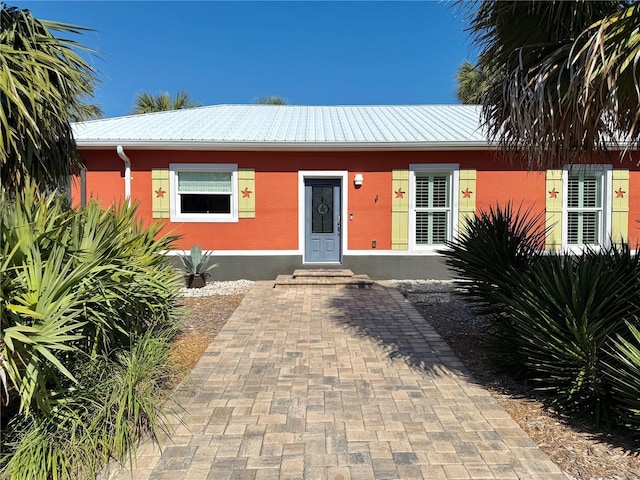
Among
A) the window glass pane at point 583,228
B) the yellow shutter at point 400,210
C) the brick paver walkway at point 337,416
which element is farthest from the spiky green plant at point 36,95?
the window glass pane at point 583,228

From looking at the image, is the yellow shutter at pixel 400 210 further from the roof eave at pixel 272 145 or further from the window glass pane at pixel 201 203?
the window glass pane at pixel 201 203

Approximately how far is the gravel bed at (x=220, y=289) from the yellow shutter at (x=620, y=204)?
902 cm

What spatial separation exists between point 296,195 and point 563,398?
745cm

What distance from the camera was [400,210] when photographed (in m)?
9.99

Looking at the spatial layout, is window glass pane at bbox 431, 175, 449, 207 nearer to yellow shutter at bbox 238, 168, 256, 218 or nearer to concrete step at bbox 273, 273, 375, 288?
concrete step at bbox 273, 273, 375, 288

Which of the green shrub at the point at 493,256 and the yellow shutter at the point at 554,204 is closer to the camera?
the green shrub at the point at 493,256

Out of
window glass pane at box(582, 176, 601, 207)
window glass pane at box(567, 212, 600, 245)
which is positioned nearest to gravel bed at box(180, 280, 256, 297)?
window glass pane at box(567, 212, 600, 245)

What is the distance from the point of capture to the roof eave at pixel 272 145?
9.35 meters

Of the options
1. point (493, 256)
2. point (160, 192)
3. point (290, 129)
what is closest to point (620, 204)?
point (493, 256)

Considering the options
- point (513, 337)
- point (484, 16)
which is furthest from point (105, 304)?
point (484, 16)

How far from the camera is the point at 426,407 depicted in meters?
3.62

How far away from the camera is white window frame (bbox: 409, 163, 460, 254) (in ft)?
32.5

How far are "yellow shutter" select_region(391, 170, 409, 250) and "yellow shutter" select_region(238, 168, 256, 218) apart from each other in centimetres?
347

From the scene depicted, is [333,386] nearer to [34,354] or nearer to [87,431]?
[87,431]
